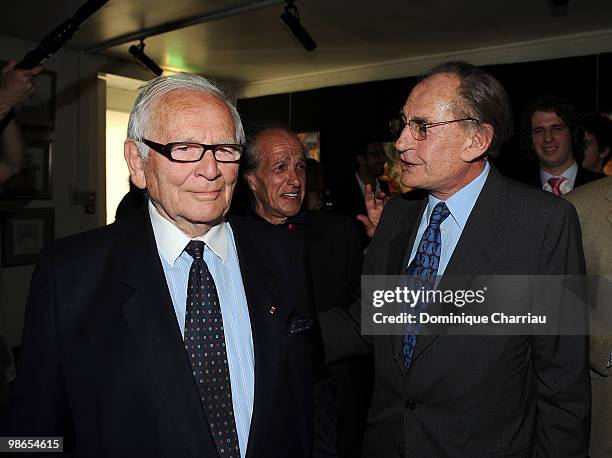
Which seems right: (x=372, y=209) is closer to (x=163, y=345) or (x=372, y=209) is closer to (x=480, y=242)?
(x=480, y=242)

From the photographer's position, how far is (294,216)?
2.57m

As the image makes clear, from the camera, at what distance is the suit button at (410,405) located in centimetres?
162

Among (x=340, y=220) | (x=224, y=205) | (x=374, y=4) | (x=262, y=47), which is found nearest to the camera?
(x=224, y=205)

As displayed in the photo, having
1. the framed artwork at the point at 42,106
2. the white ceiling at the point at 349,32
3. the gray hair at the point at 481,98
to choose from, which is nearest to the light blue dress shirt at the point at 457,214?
the gray hair at the point at 481,98

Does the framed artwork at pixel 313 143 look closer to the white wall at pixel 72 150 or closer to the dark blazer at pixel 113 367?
the white wall at pixel 72 150

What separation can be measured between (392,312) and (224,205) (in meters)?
0.76

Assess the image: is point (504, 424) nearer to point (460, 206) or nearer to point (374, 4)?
point (460, 206)

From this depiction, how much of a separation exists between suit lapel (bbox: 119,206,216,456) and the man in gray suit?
0.73m

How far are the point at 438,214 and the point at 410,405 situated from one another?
650 millimetres

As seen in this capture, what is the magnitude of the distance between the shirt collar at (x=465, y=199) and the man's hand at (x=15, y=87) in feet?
6.66

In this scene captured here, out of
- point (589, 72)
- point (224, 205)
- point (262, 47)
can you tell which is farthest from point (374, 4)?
point (224, 205)

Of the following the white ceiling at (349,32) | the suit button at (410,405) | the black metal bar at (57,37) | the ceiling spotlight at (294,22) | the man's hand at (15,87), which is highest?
the white ceiling at (349,32)

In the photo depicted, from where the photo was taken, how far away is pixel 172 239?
4.41 ft

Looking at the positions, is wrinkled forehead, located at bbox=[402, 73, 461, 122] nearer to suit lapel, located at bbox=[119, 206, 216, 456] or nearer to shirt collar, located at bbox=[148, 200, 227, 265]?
shirt collar, located at bbox=[148, 200, 227, 265]
